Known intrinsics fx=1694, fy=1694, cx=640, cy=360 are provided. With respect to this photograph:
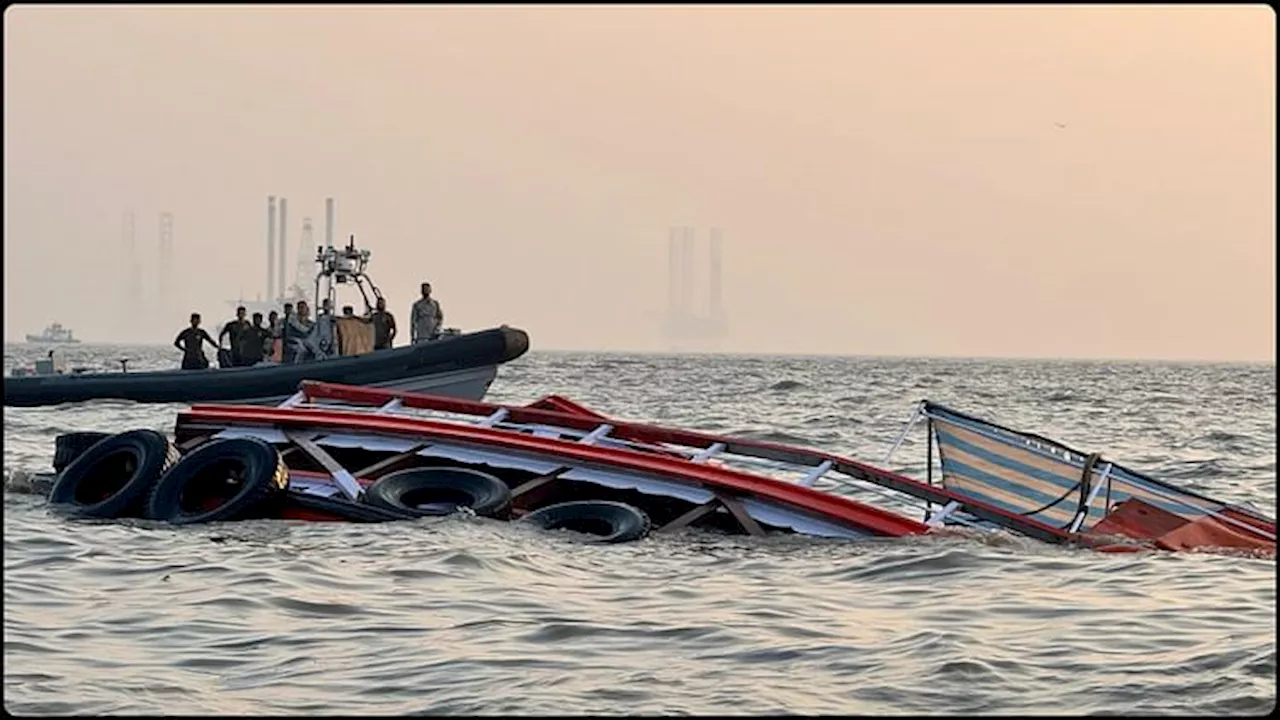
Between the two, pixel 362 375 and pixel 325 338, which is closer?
pixel 362 375

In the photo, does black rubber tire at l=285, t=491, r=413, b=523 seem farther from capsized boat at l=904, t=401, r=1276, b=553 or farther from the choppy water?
capsized boat at l=904, t=401, r=1276, b=553

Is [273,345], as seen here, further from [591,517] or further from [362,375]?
[591,517]

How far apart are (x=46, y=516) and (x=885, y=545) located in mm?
6321

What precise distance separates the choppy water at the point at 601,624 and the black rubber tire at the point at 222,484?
A: 0.33 meters

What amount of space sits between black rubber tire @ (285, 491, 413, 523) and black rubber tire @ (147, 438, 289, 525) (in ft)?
0.52

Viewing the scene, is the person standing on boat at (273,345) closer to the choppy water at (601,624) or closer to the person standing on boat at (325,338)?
the person standing on boat at (325,338)

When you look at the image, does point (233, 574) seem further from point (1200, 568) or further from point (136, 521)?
point (1200, 568)

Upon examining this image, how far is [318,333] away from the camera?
23.6m

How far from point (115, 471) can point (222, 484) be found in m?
1.25

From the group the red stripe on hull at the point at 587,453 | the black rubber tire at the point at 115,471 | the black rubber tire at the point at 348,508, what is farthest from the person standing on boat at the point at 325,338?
the black rubber tire at the point at 348,508

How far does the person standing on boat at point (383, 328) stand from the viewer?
24.3 metres

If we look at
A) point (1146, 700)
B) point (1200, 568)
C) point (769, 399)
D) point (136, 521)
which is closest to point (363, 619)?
point (1146, 700)

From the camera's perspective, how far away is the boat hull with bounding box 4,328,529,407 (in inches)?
882

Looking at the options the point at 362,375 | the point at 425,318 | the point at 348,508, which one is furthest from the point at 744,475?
the point at 425,318
